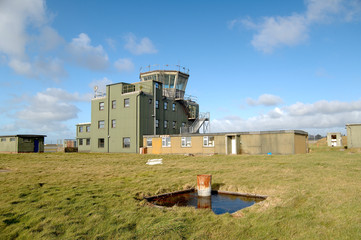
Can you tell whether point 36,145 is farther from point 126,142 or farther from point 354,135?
point 354,135

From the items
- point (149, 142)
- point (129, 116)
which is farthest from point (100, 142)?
point (149, 142)

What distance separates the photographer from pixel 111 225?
6.88 metres

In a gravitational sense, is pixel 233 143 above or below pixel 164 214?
above

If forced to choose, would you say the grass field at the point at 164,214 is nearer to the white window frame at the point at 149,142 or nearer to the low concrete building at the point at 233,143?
the low concrete building at the point at 233,143

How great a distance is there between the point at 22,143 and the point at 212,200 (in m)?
39.9

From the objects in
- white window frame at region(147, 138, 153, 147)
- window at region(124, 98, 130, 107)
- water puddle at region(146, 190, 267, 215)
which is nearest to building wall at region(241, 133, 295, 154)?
white window frame at region(147, 138, 153, 147)

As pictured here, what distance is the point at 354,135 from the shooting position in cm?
3984

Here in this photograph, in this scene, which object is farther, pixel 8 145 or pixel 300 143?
pixel 8 145

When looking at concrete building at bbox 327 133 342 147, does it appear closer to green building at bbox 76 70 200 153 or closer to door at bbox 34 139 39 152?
green building at bbox 76 70 200 153

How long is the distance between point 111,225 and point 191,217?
2.21 metres

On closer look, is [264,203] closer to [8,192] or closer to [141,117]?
[8,192]

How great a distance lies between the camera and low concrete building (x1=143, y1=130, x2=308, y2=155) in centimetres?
3045

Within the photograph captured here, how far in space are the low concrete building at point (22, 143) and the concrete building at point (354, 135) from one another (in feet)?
159

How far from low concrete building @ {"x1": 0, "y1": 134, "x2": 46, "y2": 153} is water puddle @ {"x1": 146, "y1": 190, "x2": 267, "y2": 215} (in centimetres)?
3802
